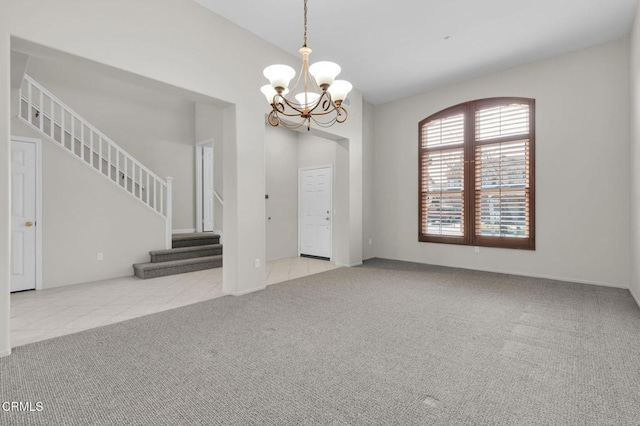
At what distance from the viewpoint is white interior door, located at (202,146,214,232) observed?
7.81 meters

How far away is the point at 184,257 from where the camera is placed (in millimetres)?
5992

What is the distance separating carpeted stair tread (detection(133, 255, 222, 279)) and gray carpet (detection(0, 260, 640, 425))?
6.31 feet

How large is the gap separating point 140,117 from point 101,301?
443 cm

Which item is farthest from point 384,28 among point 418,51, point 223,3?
point 223,3

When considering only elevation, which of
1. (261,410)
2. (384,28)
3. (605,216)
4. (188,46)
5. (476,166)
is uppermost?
(384,28)

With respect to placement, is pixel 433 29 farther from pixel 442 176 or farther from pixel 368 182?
pixel 368 182

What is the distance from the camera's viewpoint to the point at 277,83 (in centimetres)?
291

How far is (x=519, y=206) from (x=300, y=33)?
4427 mm

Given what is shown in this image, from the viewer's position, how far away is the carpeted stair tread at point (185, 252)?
5676 mm

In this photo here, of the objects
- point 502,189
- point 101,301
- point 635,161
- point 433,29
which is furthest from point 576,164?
point 101,301

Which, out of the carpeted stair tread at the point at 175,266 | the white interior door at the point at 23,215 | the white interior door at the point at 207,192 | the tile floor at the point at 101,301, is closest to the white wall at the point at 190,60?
the tile floor at the point at 101,301

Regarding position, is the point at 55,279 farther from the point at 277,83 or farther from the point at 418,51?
the point at 418,51

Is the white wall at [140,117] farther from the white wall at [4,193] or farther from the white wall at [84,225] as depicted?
the white wall at [4,193]

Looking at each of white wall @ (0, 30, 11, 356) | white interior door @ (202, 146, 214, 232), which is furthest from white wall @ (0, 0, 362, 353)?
white interior door @ (202, 146, 214, 232)
